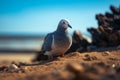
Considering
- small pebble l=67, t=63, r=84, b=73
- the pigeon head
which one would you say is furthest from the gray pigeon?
small pebble l=67, t=63, r=84, b=73

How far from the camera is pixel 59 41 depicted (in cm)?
937

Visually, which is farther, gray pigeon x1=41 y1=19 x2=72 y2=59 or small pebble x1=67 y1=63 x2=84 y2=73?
gray pigeon x1=41 y1=19 x2=72 y2=59

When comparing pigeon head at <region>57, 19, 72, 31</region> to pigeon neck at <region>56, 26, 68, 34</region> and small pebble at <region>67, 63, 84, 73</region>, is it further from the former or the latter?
small pebble at <region>67, 63, 84, 73</region>

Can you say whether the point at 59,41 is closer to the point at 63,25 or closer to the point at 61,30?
the point at 61,30

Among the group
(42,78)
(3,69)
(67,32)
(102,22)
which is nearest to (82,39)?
(102,22)

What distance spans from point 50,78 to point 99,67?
56cm

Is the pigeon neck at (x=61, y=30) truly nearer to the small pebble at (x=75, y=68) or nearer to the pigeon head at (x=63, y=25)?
the pigeon head at (x=63, y=25)

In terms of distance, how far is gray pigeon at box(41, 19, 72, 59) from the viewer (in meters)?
9.38

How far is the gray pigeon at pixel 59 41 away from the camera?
9.38 meters

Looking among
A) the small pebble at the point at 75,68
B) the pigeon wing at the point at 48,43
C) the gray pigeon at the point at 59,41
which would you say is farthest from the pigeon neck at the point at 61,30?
the small pebble at the point at 75,68

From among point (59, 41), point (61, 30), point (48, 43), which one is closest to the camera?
point (59, 41)

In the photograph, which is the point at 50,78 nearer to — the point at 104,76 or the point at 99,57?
the point at 104,76

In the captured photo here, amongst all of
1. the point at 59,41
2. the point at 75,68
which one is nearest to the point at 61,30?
the point at 59,41

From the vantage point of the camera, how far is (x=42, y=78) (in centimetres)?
445
